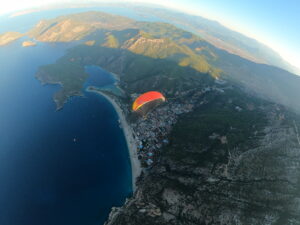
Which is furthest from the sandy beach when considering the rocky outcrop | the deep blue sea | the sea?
the rocky outcrop

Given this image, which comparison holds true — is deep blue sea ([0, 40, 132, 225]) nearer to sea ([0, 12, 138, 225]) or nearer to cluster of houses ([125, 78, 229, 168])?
sea ([0, 12, 138, 225])

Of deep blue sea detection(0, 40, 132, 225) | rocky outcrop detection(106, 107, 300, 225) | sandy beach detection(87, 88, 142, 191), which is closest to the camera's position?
rocky outcrop detection(106, 107, 300, 225)

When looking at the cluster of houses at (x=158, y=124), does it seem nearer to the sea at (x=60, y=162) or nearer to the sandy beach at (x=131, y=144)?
the sandy beach at (x=131, y=144)

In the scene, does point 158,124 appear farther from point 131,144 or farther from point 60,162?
point 60,162

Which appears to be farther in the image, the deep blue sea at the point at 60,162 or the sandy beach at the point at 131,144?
the sandy beach at the point at 131,144

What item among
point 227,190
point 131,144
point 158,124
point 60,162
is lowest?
point 60,162

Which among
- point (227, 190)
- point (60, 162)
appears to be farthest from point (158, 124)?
point (60, 162)

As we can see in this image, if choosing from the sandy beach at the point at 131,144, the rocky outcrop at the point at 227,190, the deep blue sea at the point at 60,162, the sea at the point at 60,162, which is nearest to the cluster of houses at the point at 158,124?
the sandy beach at the point at 131,144

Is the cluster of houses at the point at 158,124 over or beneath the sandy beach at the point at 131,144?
over
